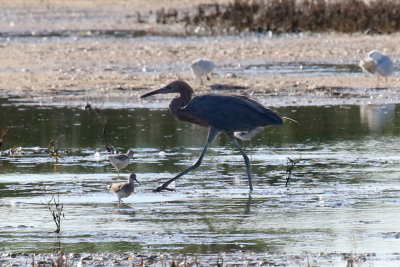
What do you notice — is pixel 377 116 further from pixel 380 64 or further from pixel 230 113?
pixel 230 113

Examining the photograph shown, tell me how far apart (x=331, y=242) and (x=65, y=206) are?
2.77 metres

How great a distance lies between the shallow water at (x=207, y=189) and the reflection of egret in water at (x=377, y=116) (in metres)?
0.03

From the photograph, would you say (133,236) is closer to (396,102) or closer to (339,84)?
(396,102)

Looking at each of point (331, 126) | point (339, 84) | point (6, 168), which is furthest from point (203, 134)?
point (339, 84)

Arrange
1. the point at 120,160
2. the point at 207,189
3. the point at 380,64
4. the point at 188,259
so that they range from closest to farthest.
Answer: the point at 188,259
the point at 207,189
the point at 120,160
the point at 380,64

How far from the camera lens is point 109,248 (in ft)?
23.4

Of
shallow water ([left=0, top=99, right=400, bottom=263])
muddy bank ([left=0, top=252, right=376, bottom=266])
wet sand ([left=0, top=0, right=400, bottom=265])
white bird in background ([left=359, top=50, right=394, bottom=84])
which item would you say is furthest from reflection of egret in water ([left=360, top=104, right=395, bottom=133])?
muddy bank ([left=0, top=252, right=376, bottom=266])

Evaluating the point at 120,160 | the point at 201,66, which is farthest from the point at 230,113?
the point at 201,66

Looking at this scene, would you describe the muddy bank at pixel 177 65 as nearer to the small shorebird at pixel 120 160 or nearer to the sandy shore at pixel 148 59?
the sandy shore at pixel 148 59

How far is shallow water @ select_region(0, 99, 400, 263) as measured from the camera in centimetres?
738

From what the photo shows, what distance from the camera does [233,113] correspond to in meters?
9.88

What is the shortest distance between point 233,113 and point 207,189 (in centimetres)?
87

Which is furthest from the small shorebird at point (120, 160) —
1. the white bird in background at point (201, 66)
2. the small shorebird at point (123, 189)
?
the white bird in background at point (201, 66)

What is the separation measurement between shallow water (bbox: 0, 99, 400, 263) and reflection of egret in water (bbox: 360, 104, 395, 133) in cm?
3
